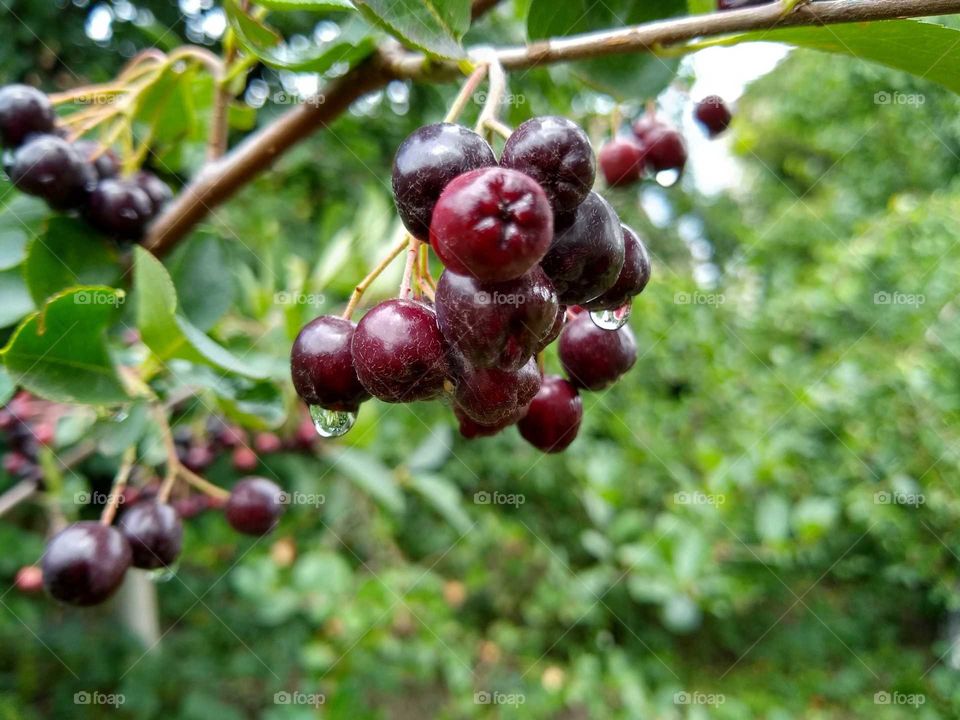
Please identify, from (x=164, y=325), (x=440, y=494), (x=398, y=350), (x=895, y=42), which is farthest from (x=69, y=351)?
(x=440, y=494)

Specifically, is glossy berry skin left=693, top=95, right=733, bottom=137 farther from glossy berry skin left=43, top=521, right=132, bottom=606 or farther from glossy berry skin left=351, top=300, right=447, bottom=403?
glossy berry skin left=43, top=521, right=132, bottom=606

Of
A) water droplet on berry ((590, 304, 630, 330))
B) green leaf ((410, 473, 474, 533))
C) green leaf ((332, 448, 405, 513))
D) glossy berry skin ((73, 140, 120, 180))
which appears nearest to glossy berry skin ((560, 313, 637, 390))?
water droplet on berry ((590, 304, 630, 330))

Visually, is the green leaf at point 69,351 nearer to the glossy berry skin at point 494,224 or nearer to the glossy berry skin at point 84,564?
the glossy berry skin at point 84,564

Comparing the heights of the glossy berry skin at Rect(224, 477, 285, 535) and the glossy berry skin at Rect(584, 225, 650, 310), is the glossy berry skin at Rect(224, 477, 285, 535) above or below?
below

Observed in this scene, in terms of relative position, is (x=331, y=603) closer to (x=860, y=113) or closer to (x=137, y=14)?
(x=137, y=14)

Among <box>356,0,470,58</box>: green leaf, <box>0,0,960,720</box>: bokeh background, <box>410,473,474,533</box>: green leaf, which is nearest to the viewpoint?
<box>356,0,470,58</box>: green leaf
